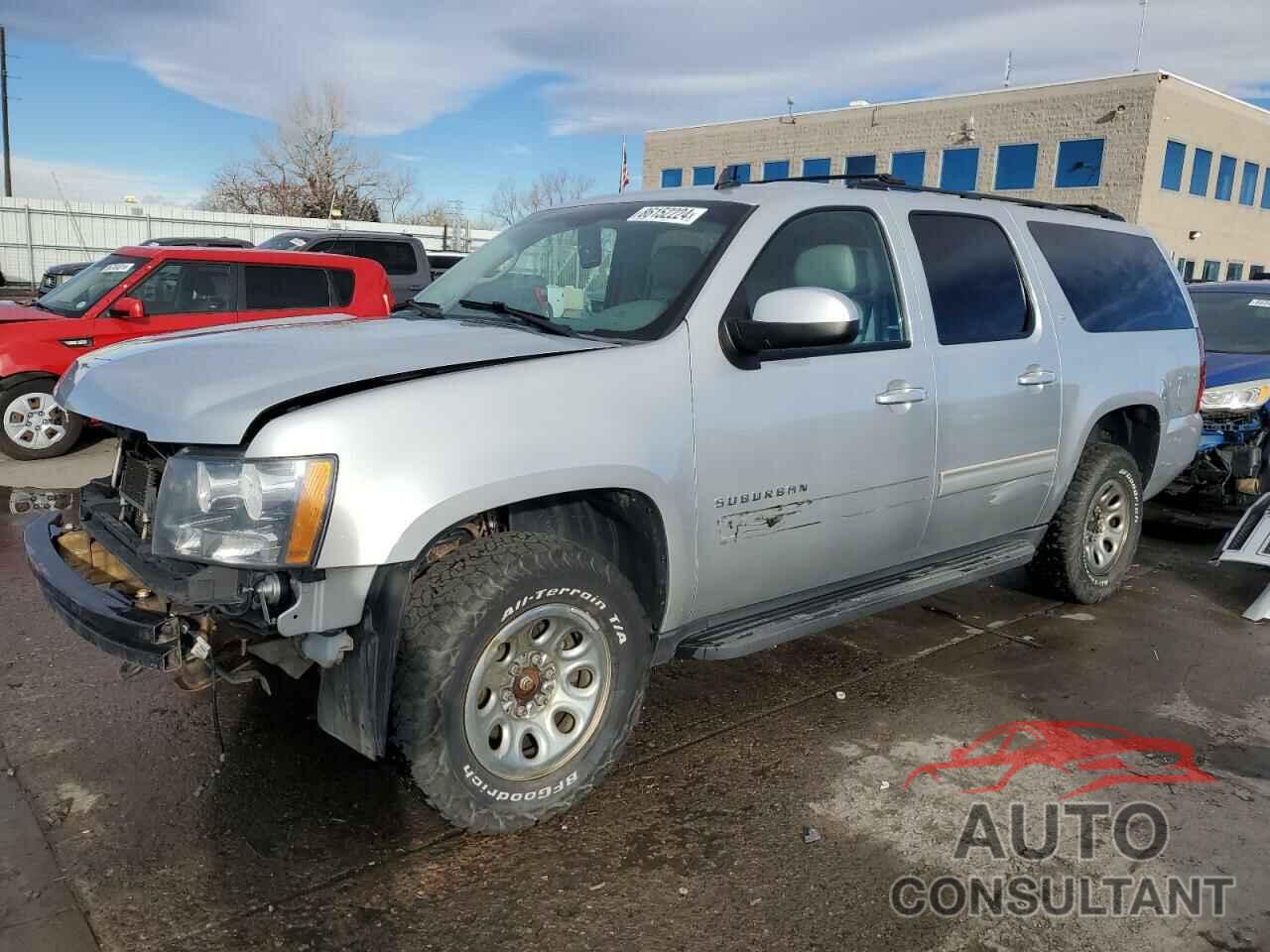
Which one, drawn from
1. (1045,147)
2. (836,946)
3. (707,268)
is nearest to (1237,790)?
(836,946)

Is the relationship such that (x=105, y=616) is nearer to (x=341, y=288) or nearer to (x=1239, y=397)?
(x=1239, y=397)

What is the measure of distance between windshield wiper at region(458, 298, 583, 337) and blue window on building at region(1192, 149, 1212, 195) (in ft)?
113

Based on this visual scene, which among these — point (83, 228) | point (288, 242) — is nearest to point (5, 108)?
point (83, 228)

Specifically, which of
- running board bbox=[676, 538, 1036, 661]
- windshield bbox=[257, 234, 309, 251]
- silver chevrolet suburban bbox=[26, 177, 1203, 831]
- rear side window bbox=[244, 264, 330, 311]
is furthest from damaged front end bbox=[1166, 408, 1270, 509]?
windshield bbox=[257, 234, 309, 251]

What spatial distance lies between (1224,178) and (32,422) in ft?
120

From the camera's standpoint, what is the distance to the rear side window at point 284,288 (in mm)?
8953

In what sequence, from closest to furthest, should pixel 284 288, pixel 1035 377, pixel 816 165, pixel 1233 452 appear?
pixel 1035 377
pixel 1233 452
pixel 284 288
pixel 816 165

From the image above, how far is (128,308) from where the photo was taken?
321 inches

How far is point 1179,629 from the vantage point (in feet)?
16.5

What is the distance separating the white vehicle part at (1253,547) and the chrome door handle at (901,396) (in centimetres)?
278

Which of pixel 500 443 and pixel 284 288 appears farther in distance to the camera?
pixel 284 288

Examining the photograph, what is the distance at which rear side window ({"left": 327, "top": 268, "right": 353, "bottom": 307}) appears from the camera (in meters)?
9.37

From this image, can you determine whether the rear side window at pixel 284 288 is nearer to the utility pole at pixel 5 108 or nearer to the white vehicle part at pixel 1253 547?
the white vehicle part at pixel 1253 547

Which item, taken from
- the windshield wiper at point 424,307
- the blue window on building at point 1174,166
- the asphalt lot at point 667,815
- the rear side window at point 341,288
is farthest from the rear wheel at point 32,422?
the blue window on building at point 1174,166
